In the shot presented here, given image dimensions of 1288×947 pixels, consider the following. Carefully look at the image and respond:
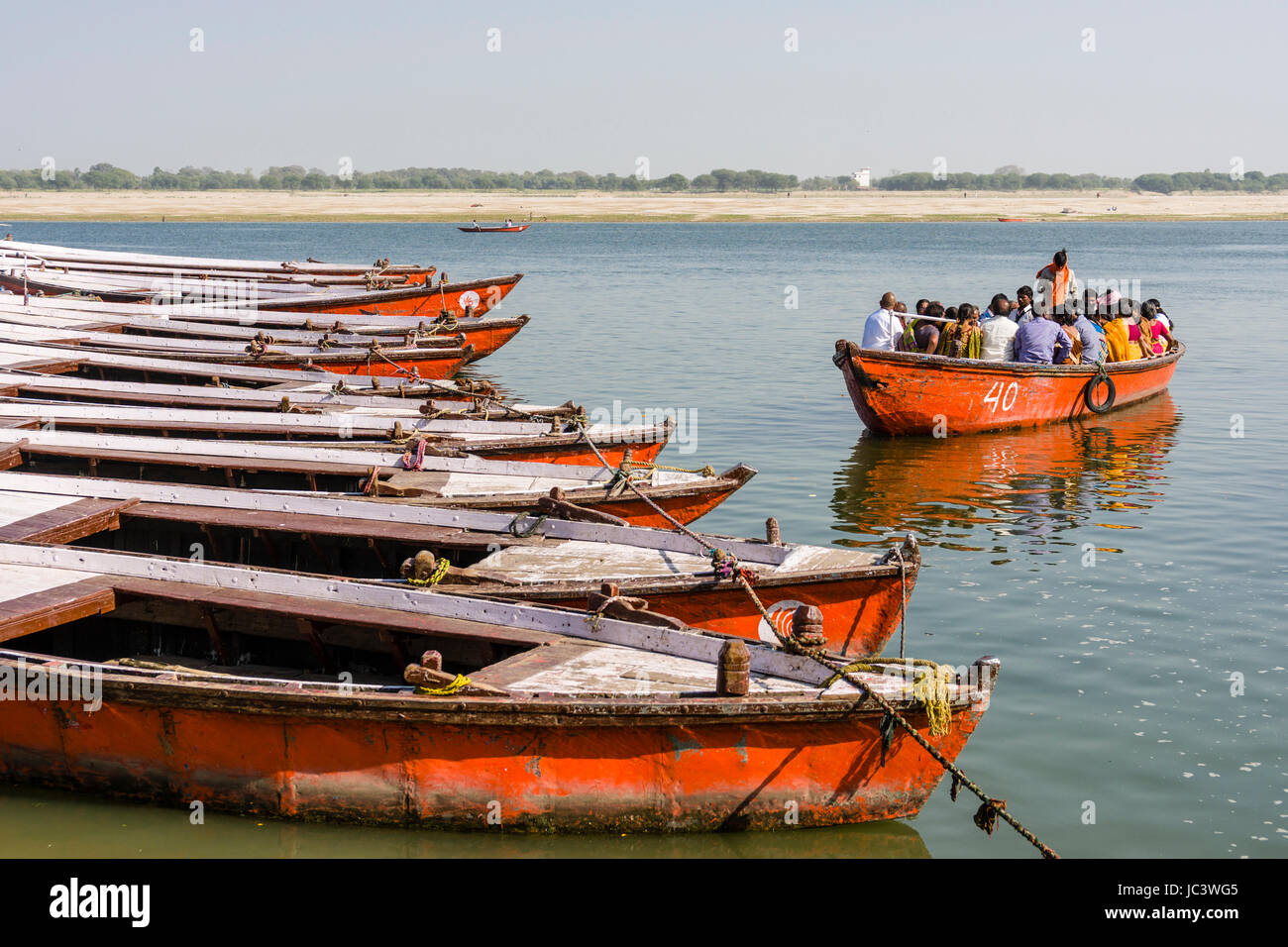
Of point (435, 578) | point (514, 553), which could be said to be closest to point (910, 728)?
point (435, 578)

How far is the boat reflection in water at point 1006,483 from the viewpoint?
14633 millimetres

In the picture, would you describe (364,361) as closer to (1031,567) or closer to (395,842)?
(1031,567)

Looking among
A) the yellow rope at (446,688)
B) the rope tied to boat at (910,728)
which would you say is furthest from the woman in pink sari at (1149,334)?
the yellow rope at (446,688)

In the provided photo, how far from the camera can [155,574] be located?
9.13m

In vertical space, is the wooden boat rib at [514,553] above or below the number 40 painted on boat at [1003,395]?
below

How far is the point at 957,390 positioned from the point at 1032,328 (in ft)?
5.85

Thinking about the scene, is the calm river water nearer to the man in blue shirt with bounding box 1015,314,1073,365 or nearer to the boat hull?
the boat hull

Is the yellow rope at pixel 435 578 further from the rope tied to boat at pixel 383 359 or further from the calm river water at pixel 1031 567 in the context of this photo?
the rope tied to boat at pixel 383 359

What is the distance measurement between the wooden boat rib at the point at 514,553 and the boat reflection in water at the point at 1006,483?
14.5 feet

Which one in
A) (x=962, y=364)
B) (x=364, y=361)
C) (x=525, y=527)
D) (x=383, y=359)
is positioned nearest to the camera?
(x=525, y=527)

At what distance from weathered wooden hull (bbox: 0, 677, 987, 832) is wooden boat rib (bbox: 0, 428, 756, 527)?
3866 millimetres

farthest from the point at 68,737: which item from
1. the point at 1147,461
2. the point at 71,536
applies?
the point at 1147,461

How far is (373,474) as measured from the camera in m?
11.8
